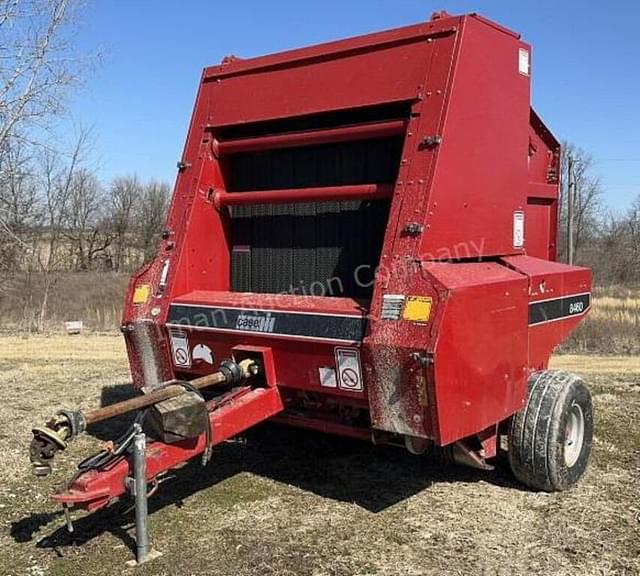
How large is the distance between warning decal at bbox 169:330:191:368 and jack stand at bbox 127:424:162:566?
1116mm

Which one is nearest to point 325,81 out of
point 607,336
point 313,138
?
point 313,138

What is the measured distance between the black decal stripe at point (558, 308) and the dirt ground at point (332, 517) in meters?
1.08

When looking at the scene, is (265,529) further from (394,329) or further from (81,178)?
(81,178)

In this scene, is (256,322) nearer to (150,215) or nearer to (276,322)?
(276,322)

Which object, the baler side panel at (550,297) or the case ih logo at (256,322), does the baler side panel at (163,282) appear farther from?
the baler side panel at (550,297)

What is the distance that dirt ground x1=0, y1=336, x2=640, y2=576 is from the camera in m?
3.68

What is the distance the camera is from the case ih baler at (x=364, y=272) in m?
3.73

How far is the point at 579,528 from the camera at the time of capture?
4145 mm

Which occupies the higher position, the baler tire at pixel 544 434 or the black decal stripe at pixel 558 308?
the black decal stripe at pixel 558 308

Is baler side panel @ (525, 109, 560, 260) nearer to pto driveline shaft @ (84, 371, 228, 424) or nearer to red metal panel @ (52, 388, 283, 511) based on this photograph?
red metal panel @ (52, 388, 283, 511)

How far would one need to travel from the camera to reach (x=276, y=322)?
4.26 m

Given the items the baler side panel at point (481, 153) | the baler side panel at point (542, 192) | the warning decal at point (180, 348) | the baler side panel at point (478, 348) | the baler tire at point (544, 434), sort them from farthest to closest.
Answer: the baler side panel at point (542, 192)
the warning decal at point (180, 348)
the baler tire at point (544, 434)
the baler side panel at point (481, 153)
the baler side panel at point (478, 348)

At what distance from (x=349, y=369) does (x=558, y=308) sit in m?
1.68

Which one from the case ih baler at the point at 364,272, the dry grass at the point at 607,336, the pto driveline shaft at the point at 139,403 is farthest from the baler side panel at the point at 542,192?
the dry grass at the point at 607,336
